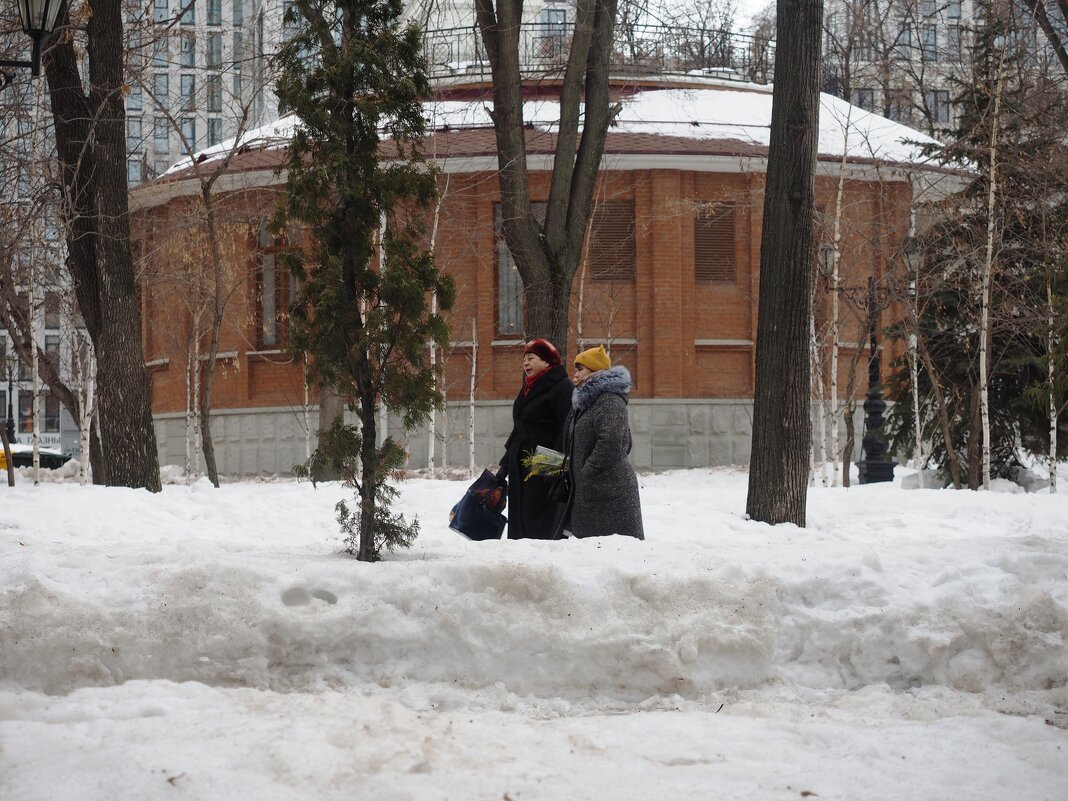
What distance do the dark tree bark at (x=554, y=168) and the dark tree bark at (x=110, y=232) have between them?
12.3ft

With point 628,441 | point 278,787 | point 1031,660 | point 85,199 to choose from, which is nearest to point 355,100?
point 628,441

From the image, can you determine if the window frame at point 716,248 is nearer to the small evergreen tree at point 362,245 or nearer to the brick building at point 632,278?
the brick building at point 632,278

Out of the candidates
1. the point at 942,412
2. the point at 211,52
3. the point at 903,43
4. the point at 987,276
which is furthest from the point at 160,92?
the point at 987,276

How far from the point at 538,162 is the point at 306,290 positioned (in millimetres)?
16505

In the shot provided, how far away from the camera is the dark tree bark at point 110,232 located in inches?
455

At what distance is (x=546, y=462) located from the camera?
767cm

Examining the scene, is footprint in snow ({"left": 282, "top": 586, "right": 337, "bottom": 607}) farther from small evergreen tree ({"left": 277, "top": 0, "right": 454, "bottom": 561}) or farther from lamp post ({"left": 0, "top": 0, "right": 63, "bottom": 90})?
lamp post ({"left": 0, "top": 0, "right": 63, "bottom": 90})

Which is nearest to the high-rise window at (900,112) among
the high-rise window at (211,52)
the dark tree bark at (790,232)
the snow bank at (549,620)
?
the high-rise window at (211,52)

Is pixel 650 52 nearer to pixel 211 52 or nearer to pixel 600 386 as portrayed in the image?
pixel 211 52

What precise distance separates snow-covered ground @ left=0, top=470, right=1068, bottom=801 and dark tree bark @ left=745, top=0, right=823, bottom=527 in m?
3.76

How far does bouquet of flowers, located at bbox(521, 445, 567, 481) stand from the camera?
7.66 m

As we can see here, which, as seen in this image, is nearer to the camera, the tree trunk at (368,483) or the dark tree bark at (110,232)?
the tree trunk at (368,483)

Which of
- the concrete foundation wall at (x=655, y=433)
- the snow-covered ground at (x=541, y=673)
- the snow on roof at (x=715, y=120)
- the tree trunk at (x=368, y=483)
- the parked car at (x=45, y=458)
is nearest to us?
the snow-covered ground at (x=541, y=673)

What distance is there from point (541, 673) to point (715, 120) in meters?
21.0
